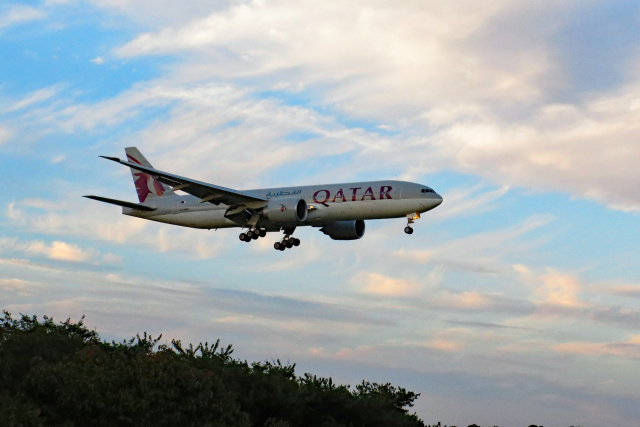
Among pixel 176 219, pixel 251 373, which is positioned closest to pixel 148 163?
pixel 176 219

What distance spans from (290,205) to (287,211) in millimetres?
403

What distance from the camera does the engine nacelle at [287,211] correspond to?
52781 mm

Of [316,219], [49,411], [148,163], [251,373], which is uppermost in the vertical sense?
[148,163]

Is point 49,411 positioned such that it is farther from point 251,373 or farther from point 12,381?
point 251,373

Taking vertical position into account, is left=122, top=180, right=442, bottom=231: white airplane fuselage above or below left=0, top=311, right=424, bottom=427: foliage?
above

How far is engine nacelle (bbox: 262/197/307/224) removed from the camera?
52781 millimetres

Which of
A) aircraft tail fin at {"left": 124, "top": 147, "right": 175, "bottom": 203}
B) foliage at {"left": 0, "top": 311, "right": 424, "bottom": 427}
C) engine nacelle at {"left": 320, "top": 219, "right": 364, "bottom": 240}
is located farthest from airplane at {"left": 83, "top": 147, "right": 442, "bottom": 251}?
foliage at {"left": 0, "top": 311, "right": 424, "bottom": 427}

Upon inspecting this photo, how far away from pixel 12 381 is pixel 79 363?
2871mm

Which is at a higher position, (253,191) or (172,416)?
(253,191)

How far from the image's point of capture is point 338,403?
43375 millimetres

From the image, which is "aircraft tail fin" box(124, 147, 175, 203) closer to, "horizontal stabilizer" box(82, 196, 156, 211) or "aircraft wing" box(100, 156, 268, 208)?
"horizontal stabilizer" box(82, 196, 156, 211)

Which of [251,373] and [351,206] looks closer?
[251,373]

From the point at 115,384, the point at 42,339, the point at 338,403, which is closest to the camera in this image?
the point at 115,384

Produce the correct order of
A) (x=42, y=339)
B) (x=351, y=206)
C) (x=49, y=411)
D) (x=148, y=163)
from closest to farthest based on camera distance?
(x=49, y=411) < (x=42, y=339) < (x=351, y=206) < (x=148, y=163)
